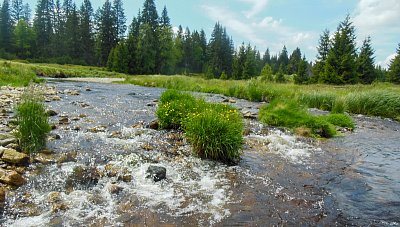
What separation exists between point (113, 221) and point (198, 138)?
375 cm

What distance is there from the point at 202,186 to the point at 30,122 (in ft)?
15.4

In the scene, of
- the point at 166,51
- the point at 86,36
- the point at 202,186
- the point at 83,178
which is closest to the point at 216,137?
the point at 202,186

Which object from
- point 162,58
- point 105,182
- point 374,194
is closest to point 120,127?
point 105,182

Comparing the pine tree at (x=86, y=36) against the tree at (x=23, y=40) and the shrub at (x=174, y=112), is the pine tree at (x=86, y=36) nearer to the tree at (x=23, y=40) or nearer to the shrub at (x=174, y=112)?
the tree at (x=23, y=40)

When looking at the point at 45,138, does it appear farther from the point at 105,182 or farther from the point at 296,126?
the point at 296,126

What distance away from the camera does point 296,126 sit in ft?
39.5

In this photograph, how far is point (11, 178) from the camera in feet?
18.1

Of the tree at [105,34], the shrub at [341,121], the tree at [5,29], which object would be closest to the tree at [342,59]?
the shrub at [341,121]

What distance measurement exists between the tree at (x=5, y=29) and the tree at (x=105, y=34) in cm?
2479

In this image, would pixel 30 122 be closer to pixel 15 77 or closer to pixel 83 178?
pixel 83 178

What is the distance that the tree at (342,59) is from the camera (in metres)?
44.8

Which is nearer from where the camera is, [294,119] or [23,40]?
[294,119]

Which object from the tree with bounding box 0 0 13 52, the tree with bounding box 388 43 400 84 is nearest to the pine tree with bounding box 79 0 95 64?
the tree with bounding box 0 0 13 52

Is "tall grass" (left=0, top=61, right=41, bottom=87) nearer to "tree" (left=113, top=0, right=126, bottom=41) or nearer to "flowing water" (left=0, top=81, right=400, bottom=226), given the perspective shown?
"flowing water" (left=0, top=81, right=400, bottom=226)
